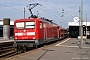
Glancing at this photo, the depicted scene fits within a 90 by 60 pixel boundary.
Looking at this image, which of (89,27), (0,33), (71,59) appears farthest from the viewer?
(0,33)

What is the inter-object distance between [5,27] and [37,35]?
24.5 m

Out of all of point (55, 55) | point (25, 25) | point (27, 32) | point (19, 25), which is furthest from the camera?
point (19, 25)

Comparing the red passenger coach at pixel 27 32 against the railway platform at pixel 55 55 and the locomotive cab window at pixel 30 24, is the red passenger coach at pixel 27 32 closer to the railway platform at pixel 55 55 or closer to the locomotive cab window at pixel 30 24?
the locomotive cab window at pixel 30 24

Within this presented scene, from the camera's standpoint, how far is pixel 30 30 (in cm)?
2056

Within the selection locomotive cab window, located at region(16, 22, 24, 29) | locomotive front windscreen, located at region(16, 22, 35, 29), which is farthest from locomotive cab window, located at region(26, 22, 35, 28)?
locomotive cab window, located at region(16, 22, 24, 29)

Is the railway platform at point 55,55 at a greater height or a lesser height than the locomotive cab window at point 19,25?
lesser

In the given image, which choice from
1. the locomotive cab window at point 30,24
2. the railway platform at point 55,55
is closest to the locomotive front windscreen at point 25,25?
the locomotive cab window at point 30,24

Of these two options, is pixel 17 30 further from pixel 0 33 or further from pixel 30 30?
pixel 0 33

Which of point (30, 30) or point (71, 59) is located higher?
point (30, 30)

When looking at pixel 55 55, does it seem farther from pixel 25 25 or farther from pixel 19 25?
pixel 19 25

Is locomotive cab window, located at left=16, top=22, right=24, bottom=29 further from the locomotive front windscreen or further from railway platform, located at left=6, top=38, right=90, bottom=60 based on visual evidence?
railway platform, located at left=6, top=38, right=90, bottom=60

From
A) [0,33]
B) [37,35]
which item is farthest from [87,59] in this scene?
[0,33]

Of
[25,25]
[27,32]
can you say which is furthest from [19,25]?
[27,32]

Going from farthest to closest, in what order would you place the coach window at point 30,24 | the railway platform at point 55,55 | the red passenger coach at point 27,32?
the coach window at point 30,24 → the red passenger coach at point 27,32 → the railway platform at point 55,55
